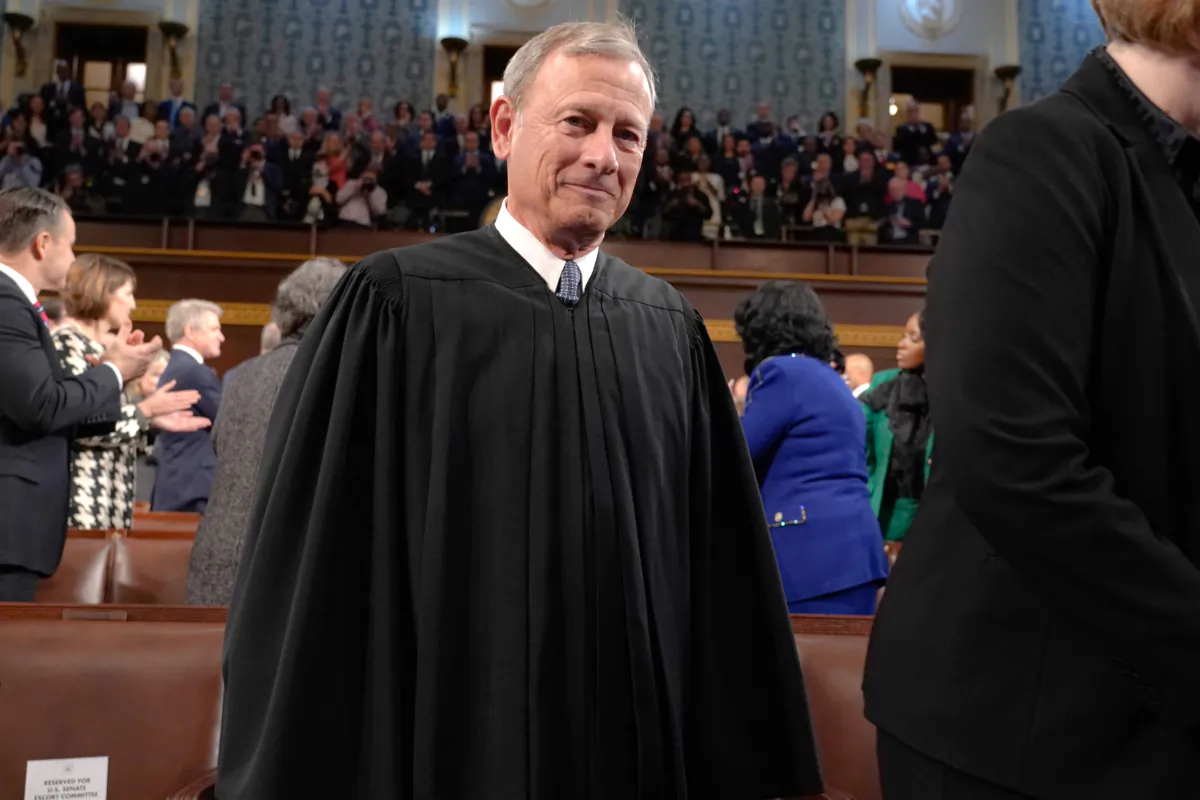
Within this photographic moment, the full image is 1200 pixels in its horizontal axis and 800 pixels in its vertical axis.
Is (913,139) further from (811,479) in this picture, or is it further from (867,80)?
(811,479)

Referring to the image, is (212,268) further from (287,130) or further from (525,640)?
(525,640)

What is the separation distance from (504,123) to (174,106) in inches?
463

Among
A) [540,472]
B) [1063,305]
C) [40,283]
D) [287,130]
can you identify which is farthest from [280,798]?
[287,130]

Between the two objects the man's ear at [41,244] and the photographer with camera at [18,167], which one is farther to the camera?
the photographer with camera at [18,167]

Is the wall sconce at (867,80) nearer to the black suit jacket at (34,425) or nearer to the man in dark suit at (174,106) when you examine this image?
the man in dark suit at (174,106)

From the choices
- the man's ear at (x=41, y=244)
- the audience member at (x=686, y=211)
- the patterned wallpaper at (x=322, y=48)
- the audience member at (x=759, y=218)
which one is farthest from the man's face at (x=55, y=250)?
the patterned wallpaper at (x=322, y=48)

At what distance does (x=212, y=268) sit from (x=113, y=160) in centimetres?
246

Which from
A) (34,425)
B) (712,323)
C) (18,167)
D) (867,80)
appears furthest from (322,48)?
(34,425)

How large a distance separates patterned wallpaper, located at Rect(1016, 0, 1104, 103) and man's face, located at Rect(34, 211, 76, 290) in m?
13.5

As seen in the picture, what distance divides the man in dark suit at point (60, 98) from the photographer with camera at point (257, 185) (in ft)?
7.70

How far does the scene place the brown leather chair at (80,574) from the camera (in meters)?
3.05

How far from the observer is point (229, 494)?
104 inches

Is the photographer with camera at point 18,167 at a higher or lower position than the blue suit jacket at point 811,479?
higher

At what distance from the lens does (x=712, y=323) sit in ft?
31.0
